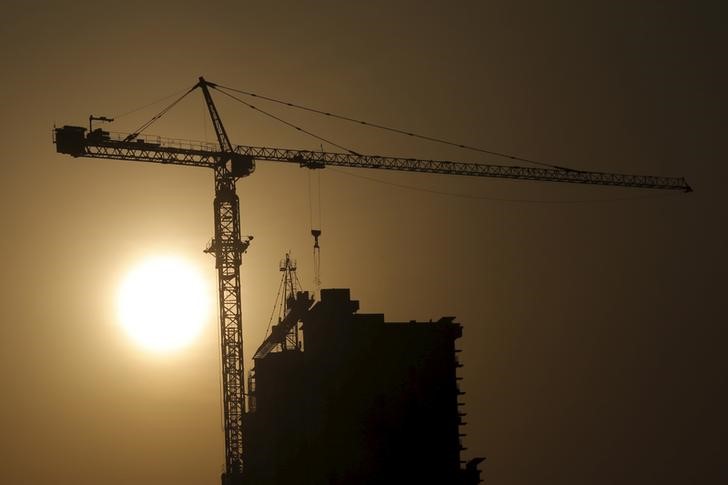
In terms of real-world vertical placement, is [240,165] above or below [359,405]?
above

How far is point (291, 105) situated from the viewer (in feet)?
428

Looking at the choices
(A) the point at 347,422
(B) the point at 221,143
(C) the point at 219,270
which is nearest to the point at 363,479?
(A) the point at 347,422

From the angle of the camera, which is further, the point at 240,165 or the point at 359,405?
the point at 240,165

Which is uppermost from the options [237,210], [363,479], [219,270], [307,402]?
[237,210]

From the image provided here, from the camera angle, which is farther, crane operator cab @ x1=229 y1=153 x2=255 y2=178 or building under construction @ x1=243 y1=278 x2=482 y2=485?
crane operator cab @ x1=229 y1=153 x2=255 y2=178

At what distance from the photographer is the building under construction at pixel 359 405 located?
297ft

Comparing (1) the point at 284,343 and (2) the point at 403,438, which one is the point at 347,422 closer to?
(2) the point at 403,438

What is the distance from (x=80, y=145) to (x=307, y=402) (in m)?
38.5

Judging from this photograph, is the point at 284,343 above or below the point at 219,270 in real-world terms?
below

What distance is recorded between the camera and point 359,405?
92500mm

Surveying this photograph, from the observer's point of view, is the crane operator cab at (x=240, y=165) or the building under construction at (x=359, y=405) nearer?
the building under construction at (x=359, y=405)

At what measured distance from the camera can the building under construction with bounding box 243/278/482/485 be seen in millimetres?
90375

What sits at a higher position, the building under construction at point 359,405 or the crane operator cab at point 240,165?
the crane operator cab at point 240,165

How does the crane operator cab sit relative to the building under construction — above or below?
above
